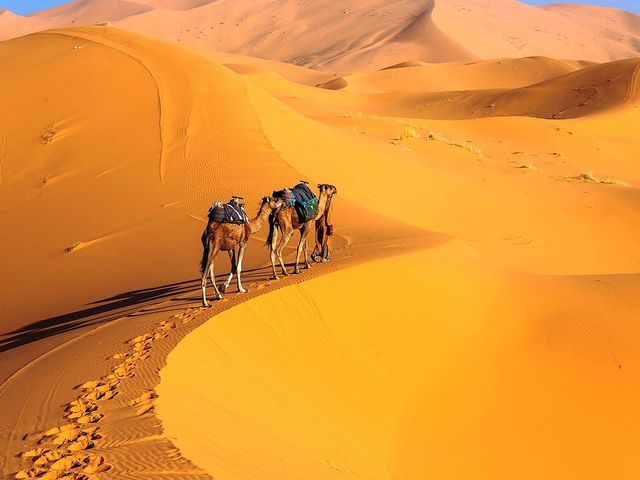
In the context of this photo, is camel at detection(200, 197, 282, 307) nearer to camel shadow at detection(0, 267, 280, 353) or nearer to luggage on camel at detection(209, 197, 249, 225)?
luggage on camel at detection(209, 197, 249, 225)

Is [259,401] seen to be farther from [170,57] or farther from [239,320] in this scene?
[170,57]

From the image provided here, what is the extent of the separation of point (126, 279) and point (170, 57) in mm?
12530

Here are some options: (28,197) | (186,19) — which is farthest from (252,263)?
(186,19)

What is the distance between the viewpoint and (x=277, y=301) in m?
8.41

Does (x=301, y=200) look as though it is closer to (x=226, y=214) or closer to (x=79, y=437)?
(x=226, y=214)

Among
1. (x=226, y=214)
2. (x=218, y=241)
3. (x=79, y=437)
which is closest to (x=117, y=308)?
(x=218, y=241)

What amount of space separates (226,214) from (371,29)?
11511cm

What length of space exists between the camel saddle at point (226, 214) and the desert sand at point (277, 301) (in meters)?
0.98

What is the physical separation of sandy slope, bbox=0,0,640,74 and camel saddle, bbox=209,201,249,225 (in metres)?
88.9

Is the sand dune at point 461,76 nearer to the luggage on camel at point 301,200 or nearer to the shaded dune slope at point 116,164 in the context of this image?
the shaded dune slope at point 116,164

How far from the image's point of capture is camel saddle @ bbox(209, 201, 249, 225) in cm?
880

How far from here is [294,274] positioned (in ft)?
32.8

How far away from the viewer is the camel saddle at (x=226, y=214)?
880 centimetres

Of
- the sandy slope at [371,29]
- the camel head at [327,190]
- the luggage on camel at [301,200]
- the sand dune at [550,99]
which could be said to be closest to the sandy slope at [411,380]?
the luggage on camel at [301,200]
